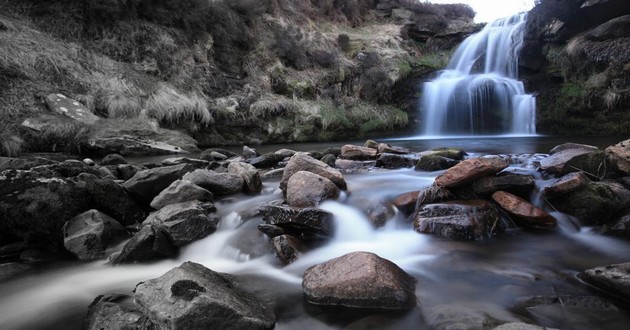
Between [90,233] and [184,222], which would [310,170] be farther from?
[90,233]

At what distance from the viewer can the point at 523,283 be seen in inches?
95.8

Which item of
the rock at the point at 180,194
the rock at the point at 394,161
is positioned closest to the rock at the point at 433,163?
the rock at the point at 394,161

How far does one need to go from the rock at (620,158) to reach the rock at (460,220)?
65.9 inches

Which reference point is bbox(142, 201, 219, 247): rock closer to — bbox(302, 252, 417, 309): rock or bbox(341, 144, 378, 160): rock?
bbox(302, 252, 417, 309): rock

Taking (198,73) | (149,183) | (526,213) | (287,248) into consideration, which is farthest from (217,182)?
(198,73)

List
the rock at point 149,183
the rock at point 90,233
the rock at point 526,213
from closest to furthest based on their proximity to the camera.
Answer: the rock at point 90,233
the rock at point 526,213
the rock at point 149,183

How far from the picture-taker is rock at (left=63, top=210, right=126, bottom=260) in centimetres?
313

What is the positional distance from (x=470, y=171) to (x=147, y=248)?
3.17 meters

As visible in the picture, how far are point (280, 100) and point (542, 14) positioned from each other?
10409mm

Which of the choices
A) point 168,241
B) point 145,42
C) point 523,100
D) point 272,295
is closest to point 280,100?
point 145,42

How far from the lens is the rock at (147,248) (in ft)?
9.77

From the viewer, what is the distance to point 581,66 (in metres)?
12.0

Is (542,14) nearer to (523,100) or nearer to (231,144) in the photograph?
(523,100)

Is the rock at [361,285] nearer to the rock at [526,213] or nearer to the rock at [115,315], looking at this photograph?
the rock at [115,315]
